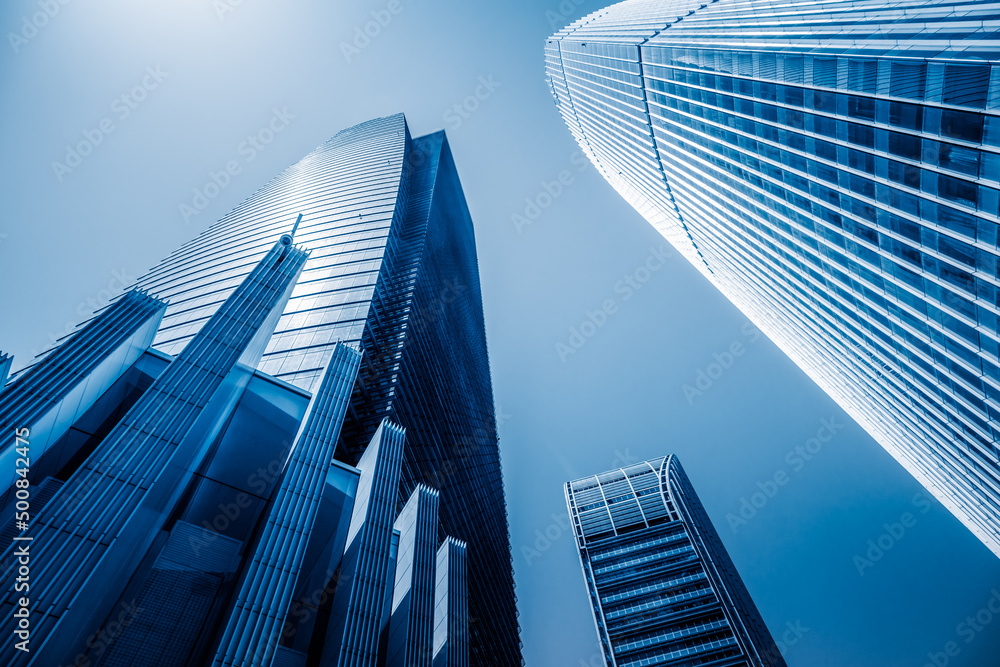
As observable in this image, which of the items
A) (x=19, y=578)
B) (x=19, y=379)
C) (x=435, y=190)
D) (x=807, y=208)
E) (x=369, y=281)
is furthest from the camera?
(x=435, y=190)

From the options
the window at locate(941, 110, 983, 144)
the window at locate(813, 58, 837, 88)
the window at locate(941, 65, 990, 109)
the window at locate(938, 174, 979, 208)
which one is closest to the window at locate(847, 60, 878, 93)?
the window at locate(813, 58, 837, 88)

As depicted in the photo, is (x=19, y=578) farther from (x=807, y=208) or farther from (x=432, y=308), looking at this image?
(x=432, y=308)

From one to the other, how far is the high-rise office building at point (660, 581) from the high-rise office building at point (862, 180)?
43.6 metres

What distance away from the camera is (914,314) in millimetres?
34562

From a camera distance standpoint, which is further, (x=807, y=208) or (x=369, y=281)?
(x=369, y=281)

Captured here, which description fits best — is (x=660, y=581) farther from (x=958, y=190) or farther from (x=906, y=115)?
(x=906, y=115)

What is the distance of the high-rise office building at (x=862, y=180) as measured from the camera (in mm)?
25625

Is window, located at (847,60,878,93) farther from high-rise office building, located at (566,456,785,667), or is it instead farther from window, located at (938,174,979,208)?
high-rise office building, located at (566,456,785,667)

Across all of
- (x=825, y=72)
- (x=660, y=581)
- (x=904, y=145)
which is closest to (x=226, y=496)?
(x=904, y=145)

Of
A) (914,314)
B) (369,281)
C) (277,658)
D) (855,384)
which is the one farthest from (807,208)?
(277,658)

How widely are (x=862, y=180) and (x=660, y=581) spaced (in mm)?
91740

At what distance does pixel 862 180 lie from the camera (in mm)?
32875

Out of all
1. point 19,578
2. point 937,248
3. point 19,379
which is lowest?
point 19,578

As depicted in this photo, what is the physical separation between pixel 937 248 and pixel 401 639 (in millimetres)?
34018
